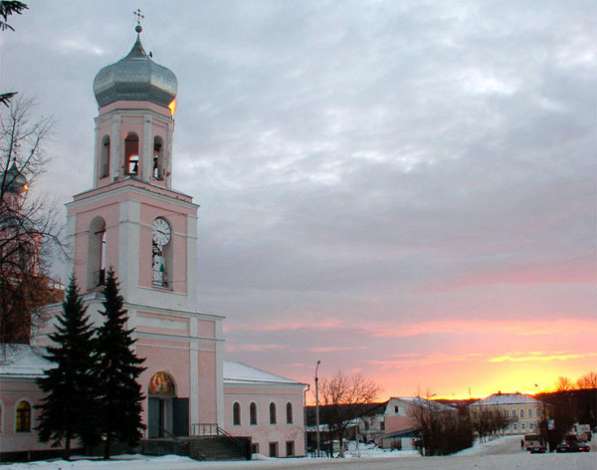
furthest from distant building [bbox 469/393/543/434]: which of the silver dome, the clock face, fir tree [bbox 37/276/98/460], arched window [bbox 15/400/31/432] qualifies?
fir tree [bbox 37/276/98/460]

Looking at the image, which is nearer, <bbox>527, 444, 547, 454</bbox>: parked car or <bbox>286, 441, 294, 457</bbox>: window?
<bbox>286, 441, 294, 457</bbox>: window

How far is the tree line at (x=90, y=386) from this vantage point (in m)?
31.8

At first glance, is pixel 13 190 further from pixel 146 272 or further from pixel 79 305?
pixel 146 272

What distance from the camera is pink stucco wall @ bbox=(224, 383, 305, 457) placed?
4538 cm

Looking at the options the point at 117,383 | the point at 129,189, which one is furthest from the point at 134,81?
the point at 117,383

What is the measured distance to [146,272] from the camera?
39.6m

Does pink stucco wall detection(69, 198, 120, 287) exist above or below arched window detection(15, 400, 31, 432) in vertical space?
above

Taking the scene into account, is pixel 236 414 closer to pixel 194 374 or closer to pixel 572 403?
pixel 194 374

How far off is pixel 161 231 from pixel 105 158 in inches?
195

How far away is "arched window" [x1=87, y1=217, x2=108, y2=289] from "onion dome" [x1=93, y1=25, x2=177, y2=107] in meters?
6.39

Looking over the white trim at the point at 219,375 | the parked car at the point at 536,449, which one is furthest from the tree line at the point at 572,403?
the white trim at the point at 219,375

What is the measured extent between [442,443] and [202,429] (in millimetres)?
20018

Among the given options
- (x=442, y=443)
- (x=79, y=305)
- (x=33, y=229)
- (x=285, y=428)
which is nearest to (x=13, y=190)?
(x=33, y=229)

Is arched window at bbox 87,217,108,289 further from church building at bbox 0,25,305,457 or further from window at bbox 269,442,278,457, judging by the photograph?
window at bbox 269,442,278,457
